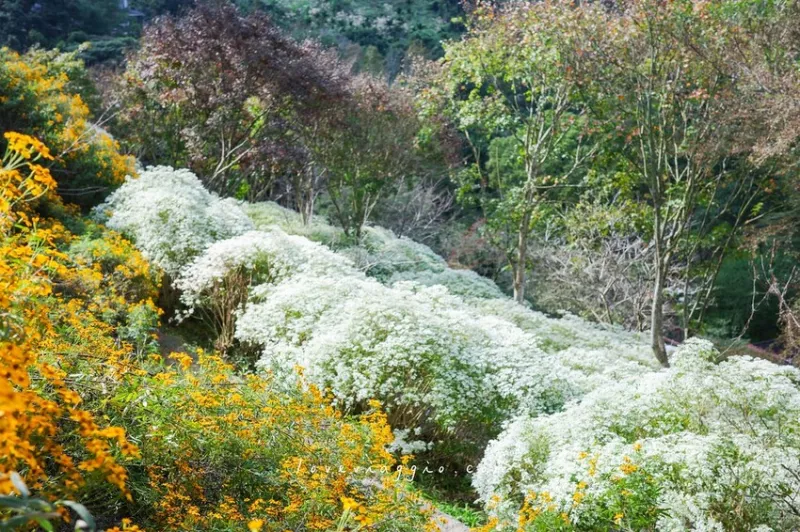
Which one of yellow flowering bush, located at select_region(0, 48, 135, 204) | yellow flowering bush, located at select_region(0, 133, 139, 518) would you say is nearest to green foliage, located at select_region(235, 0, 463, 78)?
yellow flowering bush, located at select_region(0, 48, 135, 204)

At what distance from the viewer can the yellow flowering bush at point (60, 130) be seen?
29.7 feet

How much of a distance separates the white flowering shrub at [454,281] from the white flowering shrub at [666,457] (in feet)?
19.9

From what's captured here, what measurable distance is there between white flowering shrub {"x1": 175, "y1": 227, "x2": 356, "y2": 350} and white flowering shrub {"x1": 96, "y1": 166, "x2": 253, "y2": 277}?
0.31 m

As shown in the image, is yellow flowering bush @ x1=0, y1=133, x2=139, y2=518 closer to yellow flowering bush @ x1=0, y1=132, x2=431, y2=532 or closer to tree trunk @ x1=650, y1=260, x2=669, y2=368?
yellow flowering bush @ x1=0, y1=132, x2=431, y2=532

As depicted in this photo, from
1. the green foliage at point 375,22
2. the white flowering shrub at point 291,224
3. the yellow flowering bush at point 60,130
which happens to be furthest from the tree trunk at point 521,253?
the green foliage at point 375,22

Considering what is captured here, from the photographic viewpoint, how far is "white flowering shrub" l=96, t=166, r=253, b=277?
834cm

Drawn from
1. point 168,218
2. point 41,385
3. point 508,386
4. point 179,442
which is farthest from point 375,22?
point 41,385

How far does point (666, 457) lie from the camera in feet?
13.9

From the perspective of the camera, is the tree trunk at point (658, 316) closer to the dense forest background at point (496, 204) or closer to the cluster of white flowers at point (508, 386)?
the cluster of white flowers at point (508, 386)

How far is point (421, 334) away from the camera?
601cm

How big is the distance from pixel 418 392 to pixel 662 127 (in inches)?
223

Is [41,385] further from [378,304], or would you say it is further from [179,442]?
[378,304]

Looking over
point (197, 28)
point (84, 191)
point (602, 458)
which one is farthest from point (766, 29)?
point (84, 191)

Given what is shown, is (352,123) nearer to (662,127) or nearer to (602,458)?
(662,127)
